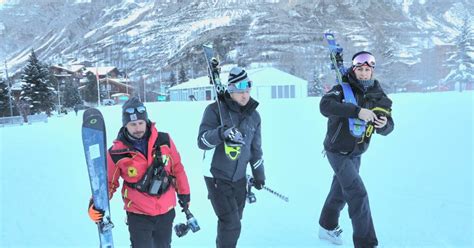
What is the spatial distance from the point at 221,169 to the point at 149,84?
9860 centimetres

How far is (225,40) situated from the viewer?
398 feet

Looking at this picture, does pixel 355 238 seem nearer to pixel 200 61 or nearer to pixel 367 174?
pixel 367 174

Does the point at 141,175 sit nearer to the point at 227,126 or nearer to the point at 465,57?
the point at 227,126

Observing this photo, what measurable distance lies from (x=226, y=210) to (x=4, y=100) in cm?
4421

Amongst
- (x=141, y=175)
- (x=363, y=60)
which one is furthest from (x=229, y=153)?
(x=363, y=60)

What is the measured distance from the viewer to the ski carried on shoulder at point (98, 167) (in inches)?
113

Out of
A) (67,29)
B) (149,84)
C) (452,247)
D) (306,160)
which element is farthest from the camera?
(67,29)

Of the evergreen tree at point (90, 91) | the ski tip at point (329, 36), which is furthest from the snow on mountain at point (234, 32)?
the ski tip at point (329, 36)

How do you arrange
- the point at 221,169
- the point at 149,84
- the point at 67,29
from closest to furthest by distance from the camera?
the point at 221,169 < the point at 149,84 < the point at 67,29

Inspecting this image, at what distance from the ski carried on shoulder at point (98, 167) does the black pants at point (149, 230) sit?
17 centimetres

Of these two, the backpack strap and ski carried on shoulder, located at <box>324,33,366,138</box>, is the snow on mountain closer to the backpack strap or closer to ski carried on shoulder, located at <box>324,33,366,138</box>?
ski carried on shoulder, located at <box>324,33,366,138</box>

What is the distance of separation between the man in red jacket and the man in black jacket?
1.24 feet

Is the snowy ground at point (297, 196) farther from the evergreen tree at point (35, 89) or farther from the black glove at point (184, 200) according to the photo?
the evergreen tree at point (35, 89)

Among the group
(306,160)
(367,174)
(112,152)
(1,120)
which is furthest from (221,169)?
(1,120)
